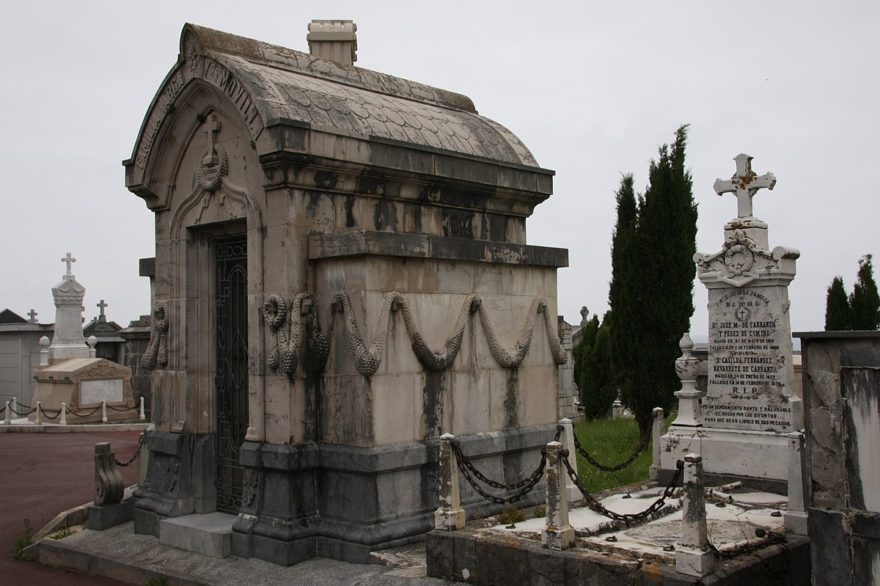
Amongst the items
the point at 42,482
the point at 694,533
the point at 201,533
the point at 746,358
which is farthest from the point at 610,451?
the point at 42,482

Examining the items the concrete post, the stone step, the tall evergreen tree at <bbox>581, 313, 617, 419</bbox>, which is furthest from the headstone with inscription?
the tall evergreen tree at <bbox>581, 313, 617, 419</bbox>

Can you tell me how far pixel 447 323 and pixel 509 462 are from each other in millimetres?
1747

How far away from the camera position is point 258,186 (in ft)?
29.5

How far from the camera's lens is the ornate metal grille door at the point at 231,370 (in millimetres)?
9695

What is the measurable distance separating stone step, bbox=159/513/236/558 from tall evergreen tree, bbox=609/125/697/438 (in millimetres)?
8993

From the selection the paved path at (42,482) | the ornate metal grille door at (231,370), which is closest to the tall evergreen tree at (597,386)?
the paved path at (42,482)

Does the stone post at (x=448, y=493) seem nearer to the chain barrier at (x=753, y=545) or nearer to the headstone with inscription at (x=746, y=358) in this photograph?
the chain barrier at (x=753, y=545)

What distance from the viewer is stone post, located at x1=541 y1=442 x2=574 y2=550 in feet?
22.7

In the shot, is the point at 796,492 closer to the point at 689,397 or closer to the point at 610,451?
the point at 689,397

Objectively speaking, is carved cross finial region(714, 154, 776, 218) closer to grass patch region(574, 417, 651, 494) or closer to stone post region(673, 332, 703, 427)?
stone post region(673, 332, 703, 427)

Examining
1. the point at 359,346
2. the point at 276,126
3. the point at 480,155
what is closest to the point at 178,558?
the point at 359,346

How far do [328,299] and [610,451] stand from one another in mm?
8210

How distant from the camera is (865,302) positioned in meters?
23.1

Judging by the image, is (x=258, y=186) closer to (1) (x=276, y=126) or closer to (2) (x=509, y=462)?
(1) (x=276, y=126)
